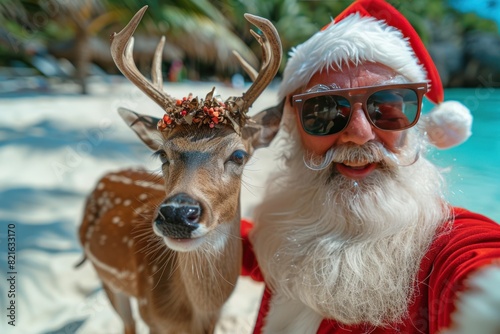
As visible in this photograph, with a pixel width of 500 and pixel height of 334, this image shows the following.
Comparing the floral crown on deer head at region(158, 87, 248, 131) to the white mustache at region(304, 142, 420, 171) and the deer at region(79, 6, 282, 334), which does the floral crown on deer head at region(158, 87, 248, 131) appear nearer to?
the deer at region(79, 6, 282, 334)

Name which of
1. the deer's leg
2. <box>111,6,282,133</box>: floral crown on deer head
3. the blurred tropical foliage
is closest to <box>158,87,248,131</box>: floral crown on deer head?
<box>111,6,282,133</box>: floral crown on deer head

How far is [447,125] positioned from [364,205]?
0.40 m

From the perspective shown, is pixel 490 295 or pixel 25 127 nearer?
pixel 490 295

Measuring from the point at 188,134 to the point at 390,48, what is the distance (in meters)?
0.53

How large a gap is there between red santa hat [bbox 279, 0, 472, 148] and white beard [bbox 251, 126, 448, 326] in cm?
18

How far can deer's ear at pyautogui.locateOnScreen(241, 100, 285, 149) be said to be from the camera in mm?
1103

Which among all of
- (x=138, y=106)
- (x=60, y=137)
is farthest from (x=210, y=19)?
(x=60, y=137)

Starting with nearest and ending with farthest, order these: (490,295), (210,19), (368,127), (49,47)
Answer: (490,295) → (368,127) → (210,19) → (49,47)

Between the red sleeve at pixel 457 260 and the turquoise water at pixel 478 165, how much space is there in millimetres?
177

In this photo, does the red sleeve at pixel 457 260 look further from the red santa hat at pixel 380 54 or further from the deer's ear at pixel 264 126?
the deer's ear at pixel 264 126

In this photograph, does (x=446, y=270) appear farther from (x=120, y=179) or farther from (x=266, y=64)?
(x=120, y=179)

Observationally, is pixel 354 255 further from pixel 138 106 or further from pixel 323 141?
pixel 138 106

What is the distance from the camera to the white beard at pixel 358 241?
2.92ft

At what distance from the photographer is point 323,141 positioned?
37.9 inches
